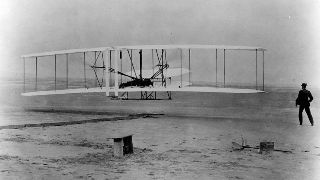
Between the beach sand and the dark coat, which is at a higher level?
the dark coat

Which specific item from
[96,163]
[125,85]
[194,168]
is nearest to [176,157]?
[194,168]

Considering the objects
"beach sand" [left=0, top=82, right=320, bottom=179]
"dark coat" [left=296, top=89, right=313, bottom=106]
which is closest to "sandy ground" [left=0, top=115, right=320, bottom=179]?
"beach sand" [left=0, top=82, right=320, bottom=179]

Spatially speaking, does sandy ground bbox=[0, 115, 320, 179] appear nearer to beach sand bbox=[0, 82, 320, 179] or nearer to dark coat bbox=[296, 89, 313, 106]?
beach sand bbox=[0, 82, 320, 179]

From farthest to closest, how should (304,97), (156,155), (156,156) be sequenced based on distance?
(304,97) → (156,155) → (156,156)

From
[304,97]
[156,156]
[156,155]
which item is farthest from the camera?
[304,97]

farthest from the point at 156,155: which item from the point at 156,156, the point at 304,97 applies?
the point at 304,97

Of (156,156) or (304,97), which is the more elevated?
(304,97)

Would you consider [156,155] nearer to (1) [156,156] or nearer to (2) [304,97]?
(1) [156,156]

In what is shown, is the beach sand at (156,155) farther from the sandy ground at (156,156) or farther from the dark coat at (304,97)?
the dark coat at (304,97)
